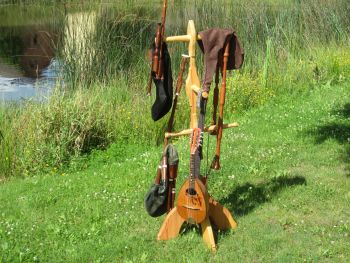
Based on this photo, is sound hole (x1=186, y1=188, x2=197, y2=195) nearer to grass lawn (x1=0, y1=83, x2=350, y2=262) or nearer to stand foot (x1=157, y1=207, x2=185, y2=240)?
stand foot (x1=157, y1=207, x2=185, y2=240)

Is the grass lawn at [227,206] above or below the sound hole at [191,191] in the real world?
below

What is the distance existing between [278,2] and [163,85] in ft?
36.0

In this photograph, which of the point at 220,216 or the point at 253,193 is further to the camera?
the point at 253,193

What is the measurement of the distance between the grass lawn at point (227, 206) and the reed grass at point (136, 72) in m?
0.89

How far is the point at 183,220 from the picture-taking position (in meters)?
4.57

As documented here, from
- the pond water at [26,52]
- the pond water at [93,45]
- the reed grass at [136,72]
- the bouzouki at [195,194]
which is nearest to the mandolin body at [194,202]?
the bouzouki at [195,194]

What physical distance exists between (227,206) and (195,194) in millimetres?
952

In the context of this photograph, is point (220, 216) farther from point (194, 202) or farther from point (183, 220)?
point (194, 202)

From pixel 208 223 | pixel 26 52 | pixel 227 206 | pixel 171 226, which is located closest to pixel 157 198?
pixel 171 226

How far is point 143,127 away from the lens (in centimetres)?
869

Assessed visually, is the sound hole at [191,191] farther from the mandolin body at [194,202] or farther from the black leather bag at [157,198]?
the black leather bag at [157,198]

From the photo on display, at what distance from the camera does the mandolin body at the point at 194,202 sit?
4.26 metres

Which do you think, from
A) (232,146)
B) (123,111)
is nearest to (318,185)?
(232,146)

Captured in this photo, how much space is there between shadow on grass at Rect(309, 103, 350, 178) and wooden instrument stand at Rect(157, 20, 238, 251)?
2.24 m
